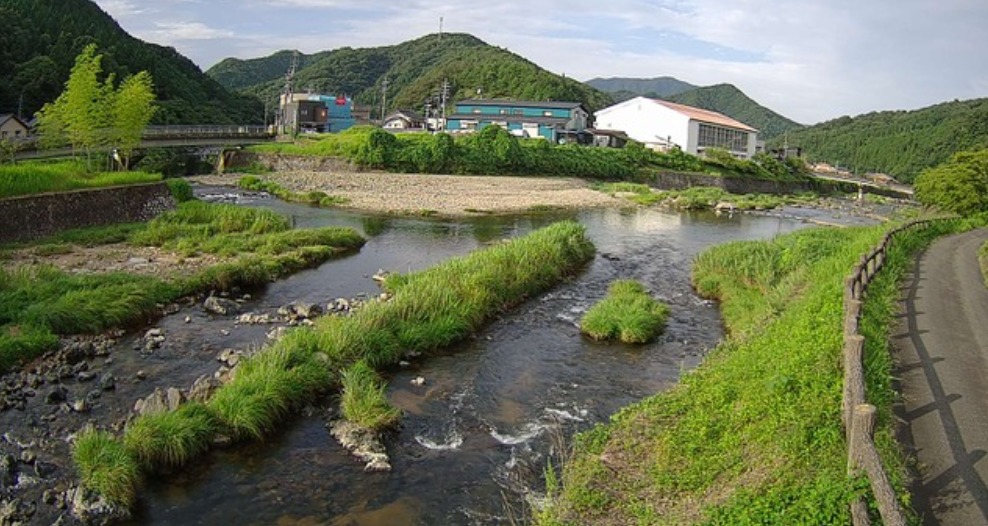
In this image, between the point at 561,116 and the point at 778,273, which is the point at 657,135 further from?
the point at 778,273

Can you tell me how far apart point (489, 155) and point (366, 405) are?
171 feet

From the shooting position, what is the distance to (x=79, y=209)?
26.3 metres

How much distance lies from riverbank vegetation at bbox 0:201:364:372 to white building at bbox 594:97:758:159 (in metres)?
68.1

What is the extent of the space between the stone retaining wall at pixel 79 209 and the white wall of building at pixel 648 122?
70.0m

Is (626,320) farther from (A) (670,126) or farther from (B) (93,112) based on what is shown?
(A) (670,126)

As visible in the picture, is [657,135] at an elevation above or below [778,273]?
above

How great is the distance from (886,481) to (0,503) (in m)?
9.98

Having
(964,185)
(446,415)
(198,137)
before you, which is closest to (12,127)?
(198,137)

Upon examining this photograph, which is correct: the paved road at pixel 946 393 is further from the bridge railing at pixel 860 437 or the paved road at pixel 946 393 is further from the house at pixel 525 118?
the house at pixel 525 118

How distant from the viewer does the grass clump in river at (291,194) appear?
42656mm

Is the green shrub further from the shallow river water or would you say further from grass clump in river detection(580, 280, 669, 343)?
grass clump in river detection(580, 280, 669, 343)

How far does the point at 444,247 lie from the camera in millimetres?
28734

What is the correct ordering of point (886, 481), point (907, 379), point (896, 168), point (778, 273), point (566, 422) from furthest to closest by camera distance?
point (896, 168) < point (778, 273) < point (566, 422) < point (907, 379) < point (886, 481)

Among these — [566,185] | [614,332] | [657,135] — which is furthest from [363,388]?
[657,135]
